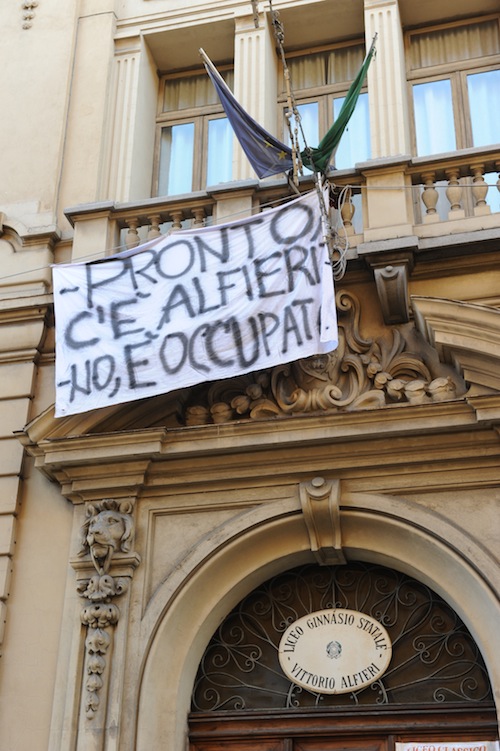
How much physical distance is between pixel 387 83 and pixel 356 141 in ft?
2.55

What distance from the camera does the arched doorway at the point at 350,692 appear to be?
8211mm

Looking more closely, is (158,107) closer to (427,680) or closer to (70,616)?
(70,616)

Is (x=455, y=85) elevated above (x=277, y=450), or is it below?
above

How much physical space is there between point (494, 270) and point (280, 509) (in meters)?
2.89

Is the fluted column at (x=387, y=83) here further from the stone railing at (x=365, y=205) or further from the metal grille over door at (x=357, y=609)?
the metal grille over door at (x=357, y=609)

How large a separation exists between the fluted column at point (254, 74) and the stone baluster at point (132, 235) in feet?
4.26

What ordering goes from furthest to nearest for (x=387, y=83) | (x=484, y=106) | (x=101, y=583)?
1. (x=484, y=106)
2. (x=387, y=83)
3. (x=101, y=583)

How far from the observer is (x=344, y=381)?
9141 millimetres

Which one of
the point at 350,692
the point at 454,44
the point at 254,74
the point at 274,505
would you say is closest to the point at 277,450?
the point at 274,505

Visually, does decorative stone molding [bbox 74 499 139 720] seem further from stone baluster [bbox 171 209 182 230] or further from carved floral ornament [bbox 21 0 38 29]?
carved floral ornament [bbox 21 0 38 29]

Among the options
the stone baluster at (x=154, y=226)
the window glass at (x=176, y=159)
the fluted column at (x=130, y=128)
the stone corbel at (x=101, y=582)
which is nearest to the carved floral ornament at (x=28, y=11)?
the fluted column at (x=130, y=128)

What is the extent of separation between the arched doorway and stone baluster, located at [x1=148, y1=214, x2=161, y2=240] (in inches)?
141

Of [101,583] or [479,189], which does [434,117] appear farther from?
[101,583]

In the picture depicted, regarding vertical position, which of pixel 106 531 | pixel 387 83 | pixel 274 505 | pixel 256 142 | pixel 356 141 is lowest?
pixel 106 531
